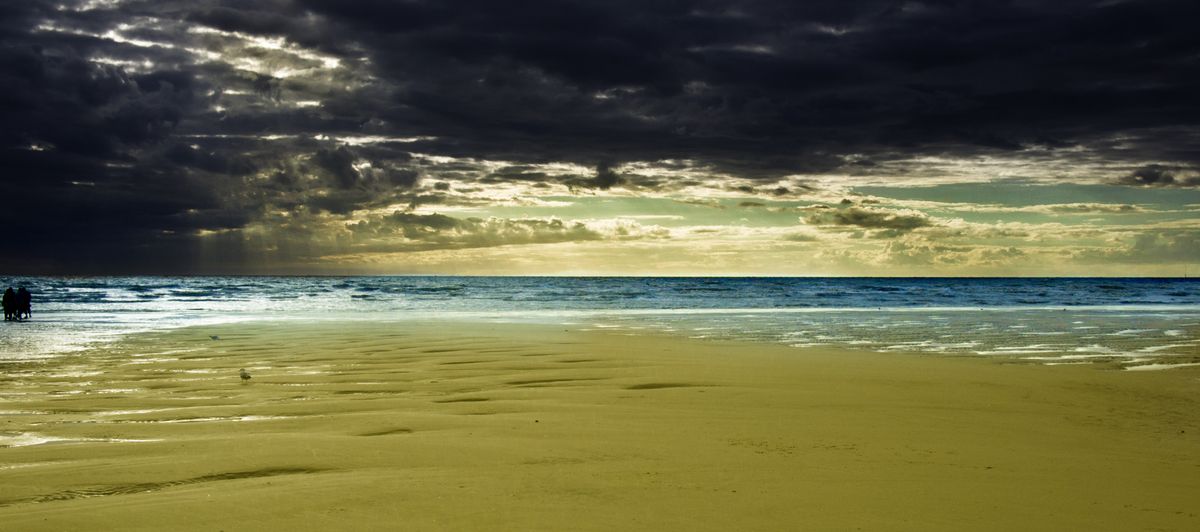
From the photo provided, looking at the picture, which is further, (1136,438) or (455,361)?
(455,361)

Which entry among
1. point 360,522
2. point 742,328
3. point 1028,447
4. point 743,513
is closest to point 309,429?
point 360,522

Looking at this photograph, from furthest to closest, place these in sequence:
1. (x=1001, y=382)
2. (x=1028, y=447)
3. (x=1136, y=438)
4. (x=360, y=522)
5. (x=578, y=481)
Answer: (x=1001, y=382) < (x=1136, y=438) < (x=1028, y=447) < (x=578, y=481) < (x=360, y=522)

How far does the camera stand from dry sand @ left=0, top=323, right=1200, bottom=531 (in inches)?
194

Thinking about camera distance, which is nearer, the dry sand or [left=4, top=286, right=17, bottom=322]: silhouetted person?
the dry sand

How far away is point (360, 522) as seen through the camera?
185 inches

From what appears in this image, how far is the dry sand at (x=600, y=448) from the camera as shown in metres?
4.92

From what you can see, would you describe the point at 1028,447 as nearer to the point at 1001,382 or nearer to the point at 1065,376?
the point at 1001,382

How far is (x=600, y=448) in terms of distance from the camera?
6.72 meters

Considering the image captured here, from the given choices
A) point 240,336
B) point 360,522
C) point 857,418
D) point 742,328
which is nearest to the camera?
point 360,522

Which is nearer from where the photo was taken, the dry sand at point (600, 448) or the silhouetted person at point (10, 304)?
the dry sand at point (600, 448)

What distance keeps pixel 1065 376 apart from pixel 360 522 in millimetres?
10936

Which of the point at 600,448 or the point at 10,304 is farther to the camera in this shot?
the point at 10,304

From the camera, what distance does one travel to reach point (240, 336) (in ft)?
67.2

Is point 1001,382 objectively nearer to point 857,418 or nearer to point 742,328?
point 857,418
